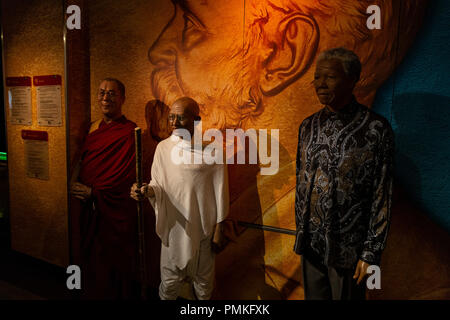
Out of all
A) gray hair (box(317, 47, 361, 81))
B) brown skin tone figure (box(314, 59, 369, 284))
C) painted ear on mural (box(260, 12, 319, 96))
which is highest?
painted ear on mural (box(260, 12, 319, 96))

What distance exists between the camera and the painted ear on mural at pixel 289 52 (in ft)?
6.06

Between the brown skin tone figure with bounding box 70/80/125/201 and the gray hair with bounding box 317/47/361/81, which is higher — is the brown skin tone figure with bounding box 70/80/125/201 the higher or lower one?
the lower one

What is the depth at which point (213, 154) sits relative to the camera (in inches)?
73.2

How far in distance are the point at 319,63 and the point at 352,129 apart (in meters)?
0.35

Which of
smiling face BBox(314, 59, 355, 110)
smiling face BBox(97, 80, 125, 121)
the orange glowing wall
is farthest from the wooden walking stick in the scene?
the orange glowing wall

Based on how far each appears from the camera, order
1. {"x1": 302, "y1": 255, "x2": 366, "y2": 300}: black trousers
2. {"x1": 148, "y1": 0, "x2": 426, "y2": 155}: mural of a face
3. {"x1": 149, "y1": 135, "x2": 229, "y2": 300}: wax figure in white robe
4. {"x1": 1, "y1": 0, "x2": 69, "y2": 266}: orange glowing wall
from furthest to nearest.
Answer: {"x1": 1, "y1": 0, "x2": 69, "y2": 266}: orange glowing wall
{"x1": 149, "y1": 135, "x2": 229, "y2": 300}: wax figure in white robe
{"x1": 148, "y1": 0, "x2": 426, "y2": 155}: mural of a face
{"x1": 302, "y1": 255, "x2": 366, "y2": 300}: black trousers

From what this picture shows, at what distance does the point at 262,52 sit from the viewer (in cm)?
199

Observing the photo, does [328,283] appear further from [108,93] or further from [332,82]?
[108,93]

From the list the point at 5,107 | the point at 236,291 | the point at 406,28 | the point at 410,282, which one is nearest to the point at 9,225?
the point at 5,107

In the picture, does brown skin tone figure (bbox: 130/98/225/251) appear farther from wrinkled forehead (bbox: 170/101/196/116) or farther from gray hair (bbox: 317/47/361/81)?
gray hair (bbox: 317/47/361/81)

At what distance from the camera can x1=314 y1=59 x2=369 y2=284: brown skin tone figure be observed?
1.35m

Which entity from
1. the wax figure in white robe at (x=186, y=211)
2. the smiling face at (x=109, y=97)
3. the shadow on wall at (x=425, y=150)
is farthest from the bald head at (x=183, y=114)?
the shadow on wall at (x=425, y=150)

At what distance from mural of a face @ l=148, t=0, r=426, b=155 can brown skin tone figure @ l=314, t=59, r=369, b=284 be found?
1.47 feet

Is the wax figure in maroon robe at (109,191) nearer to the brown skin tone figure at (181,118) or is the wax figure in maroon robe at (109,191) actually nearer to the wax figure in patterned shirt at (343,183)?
the brown skin tone figure at (181,118)
